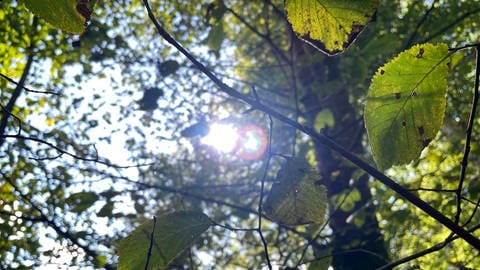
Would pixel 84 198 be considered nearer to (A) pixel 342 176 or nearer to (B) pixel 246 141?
(B) pixel 246 141

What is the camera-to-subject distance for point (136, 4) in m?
5.61

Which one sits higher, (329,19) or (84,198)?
(84,198)

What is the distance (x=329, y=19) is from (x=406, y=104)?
0.21 meters

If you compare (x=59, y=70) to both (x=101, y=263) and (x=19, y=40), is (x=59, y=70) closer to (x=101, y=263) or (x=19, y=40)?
(x=19, y=40)

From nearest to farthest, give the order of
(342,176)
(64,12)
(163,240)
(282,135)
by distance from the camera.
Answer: (64,12) → (163,240) → (342,176) → (282,135)

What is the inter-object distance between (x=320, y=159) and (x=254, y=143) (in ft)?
2.29

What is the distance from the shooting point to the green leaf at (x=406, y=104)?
64 centimetres

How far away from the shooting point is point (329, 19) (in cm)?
59

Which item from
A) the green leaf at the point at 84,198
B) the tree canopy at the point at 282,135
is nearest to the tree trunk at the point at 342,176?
the tree canopy at the point at 282,135

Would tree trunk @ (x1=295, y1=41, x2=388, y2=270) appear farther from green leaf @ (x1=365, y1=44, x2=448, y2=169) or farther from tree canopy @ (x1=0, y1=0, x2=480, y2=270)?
green leaf @ (x1=365, y1=44, x2=448, y2=169)

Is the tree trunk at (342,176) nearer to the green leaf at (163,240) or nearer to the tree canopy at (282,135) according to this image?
the tree canopy at (282,135)

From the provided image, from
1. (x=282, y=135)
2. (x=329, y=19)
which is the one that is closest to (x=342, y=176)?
(x=282, y=135)

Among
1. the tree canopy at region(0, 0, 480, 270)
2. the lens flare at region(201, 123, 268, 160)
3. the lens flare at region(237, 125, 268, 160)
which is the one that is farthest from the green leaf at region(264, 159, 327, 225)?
the lens flare at region(237, 125, 268, 160)

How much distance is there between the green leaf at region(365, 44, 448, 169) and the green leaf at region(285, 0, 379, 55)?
0.10 metres
